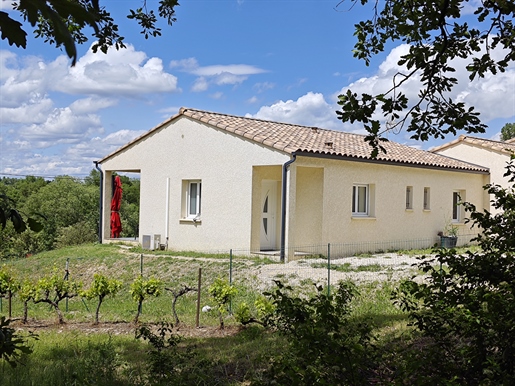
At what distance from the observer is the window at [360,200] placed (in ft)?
60.2

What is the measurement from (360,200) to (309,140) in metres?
2.61

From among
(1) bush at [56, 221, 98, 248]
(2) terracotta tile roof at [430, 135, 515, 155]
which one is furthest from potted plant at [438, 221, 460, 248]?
(1) bush at [56, 221, 98, 248]

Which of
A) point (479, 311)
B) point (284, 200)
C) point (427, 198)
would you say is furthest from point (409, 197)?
point (479, 311)

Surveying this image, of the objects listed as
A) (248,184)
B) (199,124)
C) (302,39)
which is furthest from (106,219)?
(302,39)

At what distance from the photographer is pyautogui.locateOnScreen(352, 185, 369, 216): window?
723 inches

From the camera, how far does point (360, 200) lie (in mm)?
18578

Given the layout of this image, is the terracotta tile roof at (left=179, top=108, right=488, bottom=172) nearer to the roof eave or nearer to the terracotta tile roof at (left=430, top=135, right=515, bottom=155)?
the roof eave

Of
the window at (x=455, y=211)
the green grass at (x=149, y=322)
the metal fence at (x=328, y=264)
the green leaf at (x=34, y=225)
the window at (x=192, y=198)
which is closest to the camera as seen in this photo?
the green leaf at (x=34, y=225)

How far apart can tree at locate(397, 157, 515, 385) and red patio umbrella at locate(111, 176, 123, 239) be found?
18.6 meters

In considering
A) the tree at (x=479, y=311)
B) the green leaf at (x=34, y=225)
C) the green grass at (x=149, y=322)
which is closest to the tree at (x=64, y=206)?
the green grass at (x=149, y=322)

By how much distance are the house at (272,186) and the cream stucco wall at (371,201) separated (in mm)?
33

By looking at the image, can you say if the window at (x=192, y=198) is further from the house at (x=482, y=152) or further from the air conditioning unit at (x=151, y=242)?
the house at (x=482, y=152)

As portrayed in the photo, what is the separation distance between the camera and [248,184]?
666 inches

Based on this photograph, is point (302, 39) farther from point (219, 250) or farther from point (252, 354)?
point (219, 250)
